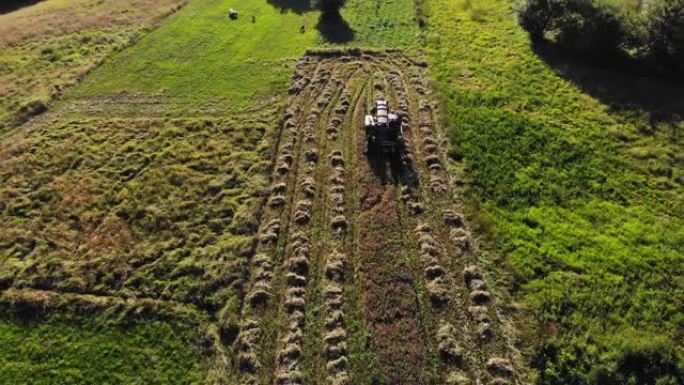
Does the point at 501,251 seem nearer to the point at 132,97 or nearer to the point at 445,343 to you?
the point at 445,343

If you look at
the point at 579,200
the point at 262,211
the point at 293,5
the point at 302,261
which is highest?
the point at 293,5

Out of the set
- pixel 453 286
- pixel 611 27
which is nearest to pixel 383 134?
pixel 453 286

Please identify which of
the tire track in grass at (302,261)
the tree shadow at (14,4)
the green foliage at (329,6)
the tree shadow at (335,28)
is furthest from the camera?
the tree shadow at (14,4)

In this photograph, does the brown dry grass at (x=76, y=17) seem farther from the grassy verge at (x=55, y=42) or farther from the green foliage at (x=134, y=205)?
the green foliage at (x=134, y=205)

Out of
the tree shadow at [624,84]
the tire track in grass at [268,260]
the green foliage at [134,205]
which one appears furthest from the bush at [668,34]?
the green foliage at [134,205]

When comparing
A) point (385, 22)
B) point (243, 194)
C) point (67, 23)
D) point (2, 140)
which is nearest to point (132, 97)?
point (2, 140)

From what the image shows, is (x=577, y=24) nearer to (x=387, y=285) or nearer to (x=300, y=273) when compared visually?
(x=387, y=285)
